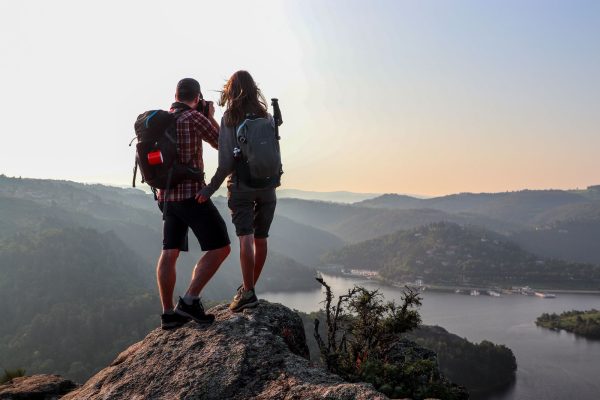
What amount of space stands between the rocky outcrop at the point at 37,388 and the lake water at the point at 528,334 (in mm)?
80817

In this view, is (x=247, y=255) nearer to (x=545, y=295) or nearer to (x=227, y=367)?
(x=227, y=367)

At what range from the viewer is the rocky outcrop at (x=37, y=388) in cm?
559

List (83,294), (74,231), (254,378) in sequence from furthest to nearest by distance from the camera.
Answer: (74,231)
(83,294)
(254,378)

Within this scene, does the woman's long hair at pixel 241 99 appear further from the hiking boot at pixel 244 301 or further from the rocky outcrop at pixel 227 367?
the rocky outcrop at pixel 227 367

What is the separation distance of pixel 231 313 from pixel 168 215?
4.21 feet

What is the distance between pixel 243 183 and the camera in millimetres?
4695

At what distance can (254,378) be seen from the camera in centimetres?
402

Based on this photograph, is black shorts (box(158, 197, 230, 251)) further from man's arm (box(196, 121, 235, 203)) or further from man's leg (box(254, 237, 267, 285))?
man's leg (box(254, 237, 267, 285))

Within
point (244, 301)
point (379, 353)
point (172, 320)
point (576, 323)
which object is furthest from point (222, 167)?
point (576, 323)

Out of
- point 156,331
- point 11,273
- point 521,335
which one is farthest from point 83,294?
point 156,331

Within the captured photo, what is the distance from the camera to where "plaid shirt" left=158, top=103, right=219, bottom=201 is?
465 centimetres

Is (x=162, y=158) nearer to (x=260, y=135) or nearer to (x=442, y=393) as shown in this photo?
(x=260, y=135)

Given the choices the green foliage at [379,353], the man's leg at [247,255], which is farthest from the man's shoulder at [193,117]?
the green foliage at [379,353]

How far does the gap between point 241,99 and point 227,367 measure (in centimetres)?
252
